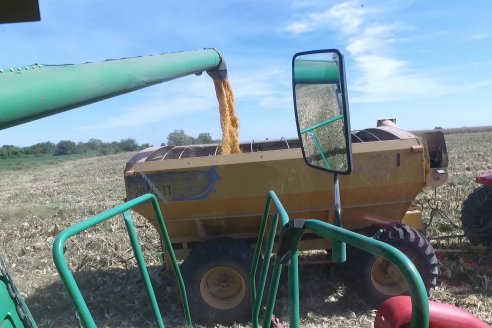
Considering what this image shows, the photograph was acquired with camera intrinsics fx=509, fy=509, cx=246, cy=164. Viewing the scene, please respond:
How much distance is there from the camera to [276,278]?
79.4 inches

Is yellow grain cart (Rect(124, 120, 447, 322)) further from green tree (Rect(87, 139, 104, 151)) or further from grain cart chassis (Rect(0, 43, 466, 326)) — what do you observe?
green tree (Rect(87, 139, 104, 151))

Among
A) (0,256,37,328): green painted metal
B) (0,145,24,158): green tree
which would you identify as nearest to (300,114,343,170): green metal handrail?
(0,256,37,328): green painted metal

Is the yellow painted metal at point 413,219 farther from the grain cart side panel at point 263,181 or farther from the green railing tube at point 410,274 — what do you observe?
the green railing tube at point 410,274

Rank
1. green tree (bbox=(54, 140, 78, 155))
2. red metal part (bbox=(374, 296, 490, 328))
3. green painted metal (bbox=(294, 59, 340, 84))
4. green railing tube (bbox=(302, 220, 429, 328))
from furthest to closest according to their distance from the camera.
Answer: green tree (bbox=(54, 140, 78, 155))
green painted metal (bbox=(294, 59, 340, 84))
red metal part (bbox=(374, 296, 490, 328))
green railing tube (bbox=(302, 220, 429, 328))

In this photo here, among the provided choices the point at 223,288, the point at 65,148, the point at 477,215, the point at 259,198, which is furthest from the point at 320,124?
the point at 65,148

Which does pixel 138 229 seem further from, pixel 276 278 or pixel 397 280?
pixel 276 278

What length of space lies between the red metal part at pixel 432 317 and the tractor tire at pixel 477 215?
483 cm

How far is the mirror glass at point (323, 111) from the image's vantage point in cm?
190

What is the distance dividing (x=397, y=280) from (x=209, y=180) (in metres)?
2.15

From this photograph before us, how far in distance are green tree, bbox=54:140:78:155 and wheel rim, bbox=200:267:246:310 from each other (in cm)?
4703

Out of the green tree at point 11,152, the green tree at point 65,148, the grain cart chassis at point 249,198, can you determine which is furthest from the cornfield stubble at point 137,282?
the green tree at point 65,148

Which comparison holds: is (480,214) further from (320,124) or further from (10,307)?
(10,307)

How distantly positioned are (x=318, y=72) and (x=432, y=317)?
934 mm

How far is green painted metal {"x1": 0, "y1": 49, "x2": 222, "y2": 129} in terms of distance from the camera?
1.01m
